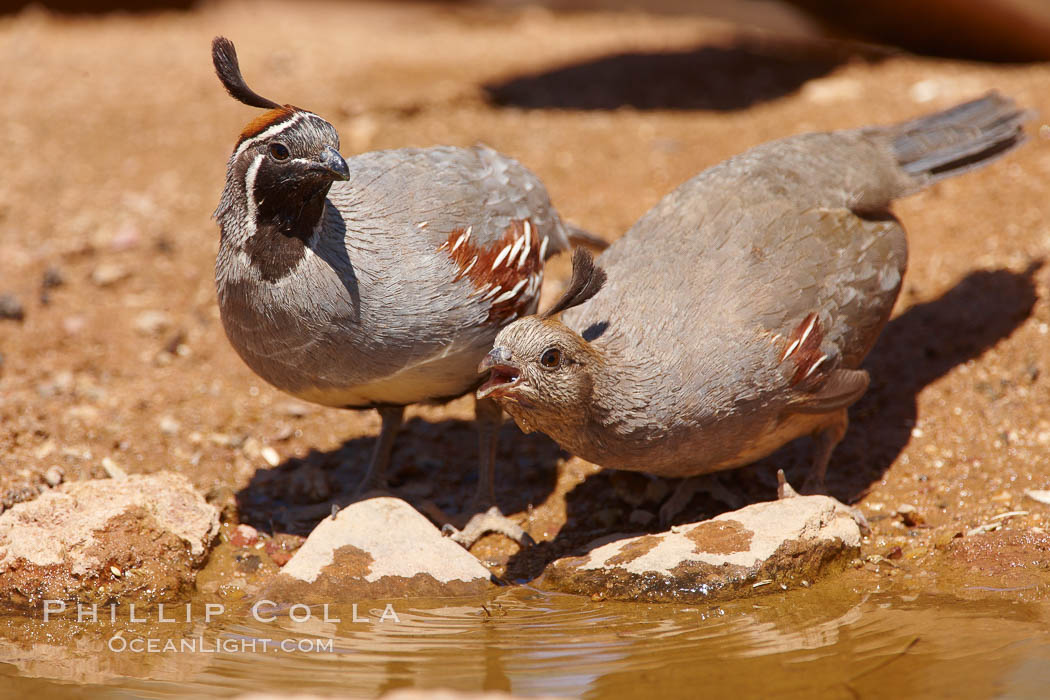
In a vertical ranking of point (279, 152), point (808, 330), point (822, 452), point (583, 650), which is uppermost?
point (279, 152)

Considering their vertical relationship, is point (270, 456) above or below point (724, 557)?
above

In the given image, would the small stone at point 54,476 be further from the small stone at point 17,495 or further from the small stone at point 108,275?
the small stone at point 108,275

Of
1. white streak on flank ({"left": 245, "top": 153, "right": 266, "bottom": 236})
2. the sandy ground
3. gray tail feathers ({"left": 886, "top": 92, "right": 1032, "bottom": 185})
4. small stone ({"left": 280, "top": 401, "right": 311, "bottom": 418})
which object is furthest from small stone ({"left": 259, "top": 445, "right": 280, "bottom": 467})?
gray tail feathers ({"left": 886, "top": 92, "right": 1032, "bottom": 185})

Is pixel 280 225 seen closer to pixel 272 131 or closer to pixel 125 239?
pixel 272 131

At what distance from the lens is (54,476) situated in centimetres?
706

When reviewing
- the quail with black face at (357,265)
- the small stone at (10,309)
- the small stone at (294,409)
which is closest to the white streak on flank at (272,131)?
the quail with black face at (357,265)

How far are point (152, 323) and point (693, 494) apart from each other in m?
4.66

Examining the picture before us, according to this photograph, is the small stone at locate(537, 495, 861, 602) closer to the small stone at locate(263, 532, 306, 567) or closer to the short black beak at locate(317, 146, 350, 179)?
the small stone at locate(263, 532, 306, 567)

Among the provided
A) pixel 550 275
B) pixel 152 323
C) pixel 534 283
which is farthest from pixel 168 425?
pixel 550 275

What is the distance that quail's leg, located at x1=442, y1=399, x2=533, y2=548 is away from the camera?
22.7ft

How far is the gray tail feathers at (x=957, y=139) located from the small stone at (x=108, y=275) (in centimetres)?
635

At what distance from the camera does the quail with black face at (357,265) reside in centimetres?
598

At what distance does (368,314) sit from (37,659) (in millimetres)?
2389

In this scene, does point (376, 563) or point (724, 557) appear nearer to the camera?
point (724, 557)
